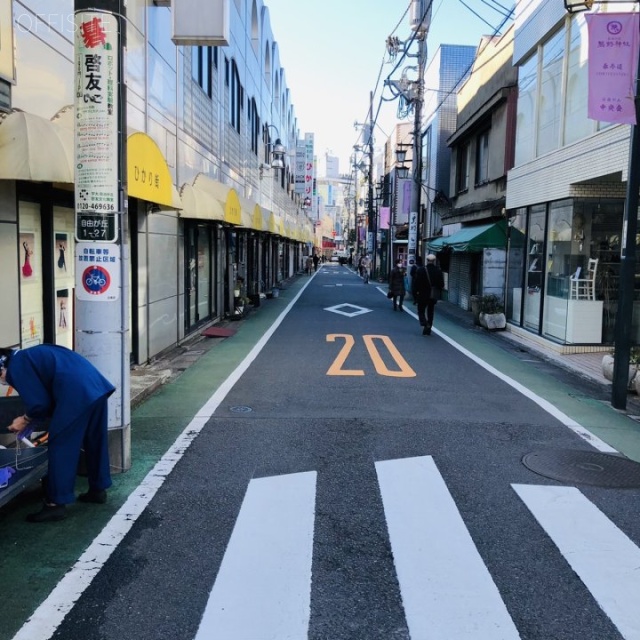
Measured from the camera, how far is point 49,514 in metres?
4.43

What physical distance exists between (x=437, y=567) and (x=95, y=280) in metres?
Answer: 3.39

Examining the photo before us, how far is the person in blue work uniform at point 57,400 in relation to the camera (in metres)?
4.25

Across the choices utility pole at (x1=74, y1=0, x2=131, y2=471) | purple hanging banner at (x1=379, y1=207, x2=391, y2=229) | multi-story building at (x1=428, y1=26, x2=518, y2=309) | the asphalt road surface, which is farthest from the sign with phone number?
purple hanging banner at (x1=379, y1=207, x2=391, y2=229)

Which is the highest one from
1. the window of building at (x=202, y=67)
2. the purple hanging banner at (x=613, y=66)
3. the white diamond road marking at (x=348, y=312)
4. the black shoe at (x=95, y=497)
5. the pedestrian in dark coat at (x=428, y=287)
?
the window of building at (x=202, y=67)

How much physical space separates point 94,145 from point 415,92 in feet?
76.7

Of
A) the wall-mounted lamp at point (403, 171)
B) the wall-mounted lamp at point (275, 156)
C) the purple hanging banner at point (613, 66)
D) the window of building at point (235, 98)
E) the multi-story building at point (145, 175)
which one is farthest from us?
the wall-mounted lamp at point (403, 171)

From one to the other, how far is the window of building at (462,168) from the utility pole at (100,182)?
A: 65.9ft

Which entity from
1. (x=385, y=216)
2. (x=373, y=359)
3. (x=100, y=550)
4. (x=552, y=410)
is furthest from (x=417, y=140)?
(x=100, y=550)

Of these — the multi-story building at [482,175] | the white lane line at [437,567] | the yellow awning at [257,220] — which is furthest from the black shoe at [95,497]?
the yellow awning at [257,220]

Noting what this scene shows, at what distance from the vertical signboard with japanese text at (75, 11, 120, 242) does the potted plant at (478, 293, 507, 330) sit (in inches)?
507

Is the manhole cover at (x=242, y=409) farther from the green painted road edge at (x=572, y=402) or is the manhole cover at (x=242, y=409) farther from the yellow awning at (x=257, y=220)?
the yellow awning at (x=257, y=220)

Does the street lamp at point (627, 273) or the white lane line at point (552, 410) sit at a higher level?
the street lamp at point (627, 273)

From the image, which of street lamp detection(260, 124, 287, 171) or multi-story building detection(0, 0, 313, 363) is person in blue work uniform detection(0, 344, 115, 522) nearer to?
multi-story building detection(0, 0, 313, 363)

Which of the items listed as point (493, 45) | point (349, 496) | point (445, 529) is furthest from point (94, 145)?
point (493, 45)
